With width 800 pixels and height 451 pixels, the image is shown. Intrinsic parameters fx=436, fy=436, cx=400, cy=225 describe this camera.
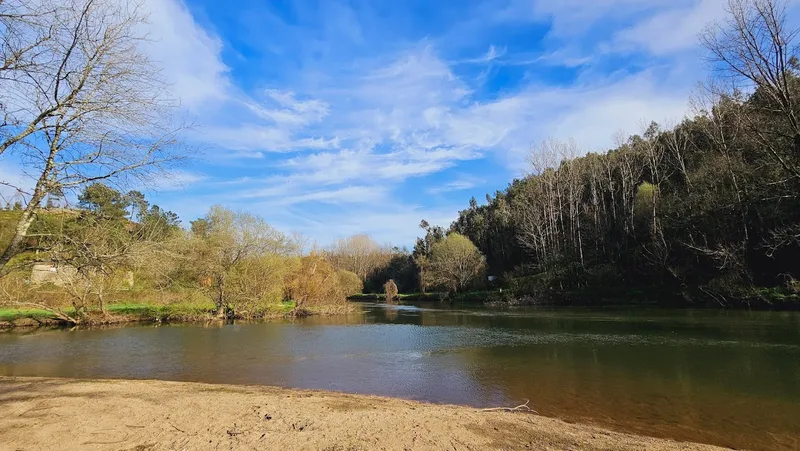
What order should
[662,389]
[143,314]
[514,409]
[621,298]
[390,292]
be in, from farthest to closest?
[390,292]
[621,298]
[143,314]
[662,389]
[514,409]

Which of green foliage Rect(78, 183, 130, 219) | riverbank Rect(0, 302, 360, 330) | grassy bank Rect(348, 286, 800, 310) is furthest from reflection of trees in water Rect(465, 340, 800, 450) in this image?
riverbank Rect(0, 302, 360, 330)

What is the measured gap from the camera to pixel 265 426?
6.38 metres

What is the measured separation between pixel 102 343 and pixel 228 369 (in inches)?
403

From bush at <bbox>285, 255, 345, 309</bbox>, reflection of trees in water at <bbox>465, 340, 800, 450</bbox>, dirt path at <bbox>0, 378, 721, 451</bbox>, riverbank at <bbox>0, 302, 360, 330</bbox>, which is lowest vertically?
reflection of trees in water at <bbox>465, 340, 800, 450</bbox>

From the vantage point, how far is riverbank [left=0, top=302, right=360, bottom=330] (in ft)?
90.4

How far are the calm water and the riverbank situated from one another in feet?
13.5

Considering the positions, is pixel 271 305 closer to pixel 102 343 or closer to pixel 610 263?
pixel 102 343

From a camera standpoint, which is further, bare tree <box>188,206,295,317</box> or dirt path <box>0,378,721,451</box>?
bare tree <box>188,206,295,317</box>

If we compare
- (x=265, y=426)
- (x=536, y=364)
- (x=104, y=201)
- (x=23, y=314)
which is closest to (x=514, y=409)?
(x=265, y=426)

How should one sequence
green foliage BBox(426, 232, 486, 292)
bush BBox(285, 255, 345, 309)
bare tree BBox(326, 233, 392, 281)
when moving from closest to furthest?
bush BBox(285, 255, 345, 309)
green foliage BBox(426, 232, 486, 292)
bare tree BBox(326, 233, 392, 281)

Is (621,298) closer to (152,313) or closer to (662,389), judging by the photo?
(662,389)

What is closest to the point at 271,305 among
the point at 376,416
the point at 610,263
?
the point at 376,416

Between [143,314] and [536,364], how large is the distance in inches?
1127

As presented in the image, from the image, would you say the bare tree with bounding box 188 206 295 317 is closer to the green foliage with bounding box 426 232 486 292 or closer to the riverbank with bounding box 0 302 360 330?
the riverbank with bounding box 0 302 360 330
